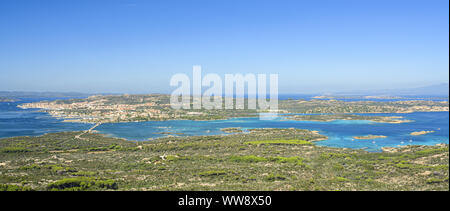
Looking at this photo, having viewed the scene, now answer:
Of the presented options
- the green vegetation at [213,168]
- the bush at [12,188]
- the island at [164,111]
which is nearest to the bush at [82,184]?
the green vegetation at [213,168]

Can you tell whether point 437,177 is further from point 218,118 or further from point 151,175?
point 218,118

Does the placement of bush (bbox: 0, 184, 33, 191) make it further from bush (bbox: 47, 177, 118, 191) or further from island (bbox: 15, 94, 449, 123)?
island (bbox: 15, 94, 449, 123)

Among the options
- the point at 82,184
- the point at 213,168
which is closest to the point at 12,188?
the point at 82,184

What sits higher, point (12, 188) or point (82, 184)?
point (12, 188)

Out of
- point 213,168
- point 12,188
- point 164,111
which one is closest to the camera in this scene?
point 12,188

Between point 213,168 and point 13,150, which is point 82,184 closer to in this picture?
point 213,168

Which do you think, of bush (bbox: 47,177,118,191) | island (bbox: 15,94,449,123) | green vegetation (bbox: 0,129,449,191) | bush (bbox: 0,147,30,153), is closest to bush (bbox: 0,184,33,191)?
green vegetation (bbox: 0,129,449,191)

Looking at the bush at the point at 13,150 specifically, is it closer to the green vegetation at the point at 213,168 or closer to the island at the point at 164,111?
the green vegetation at the point at 213,168
